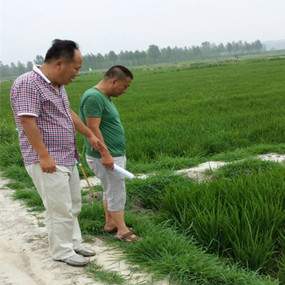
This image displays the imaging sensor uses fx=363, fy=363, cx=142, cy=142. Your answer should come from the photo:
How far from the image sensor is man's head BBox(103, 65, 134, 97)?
257 cm

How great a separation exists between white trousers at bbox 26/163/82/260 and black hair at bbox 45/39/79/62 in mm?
663

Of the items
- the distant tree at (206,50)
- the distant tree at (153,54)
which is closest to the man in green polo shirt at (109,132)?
the distant tree at (153,54)

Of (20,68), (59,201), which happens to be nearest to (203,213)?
(59,201)

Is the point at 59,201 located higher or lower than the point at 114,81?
lower

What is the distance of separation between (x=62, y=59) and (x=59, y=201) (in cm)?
87

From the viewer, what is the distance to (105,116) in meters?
2.60

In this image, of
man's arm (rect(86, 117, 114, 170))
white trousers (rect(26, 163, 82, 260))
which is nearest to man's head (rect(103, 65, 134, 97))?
man's arm (rect(86, 117, 114, 170))

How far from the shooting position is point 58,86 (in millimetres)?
2324

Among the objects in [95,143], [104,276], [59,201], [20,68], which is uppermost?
[20,68]

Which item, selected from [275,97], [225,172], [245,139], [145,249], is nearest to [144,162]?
[225,172]

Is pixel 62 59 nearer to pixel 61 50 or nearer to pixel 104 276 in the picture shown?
pixel 61 50

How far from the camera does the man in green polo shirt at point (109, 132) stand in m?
2.51

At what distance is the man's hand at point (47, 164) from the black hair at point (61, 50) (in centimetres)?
60

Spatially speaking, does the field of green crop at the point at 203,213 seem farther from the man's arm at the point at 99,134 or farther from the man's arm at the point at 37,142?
the man's arm at the point at 37,142
